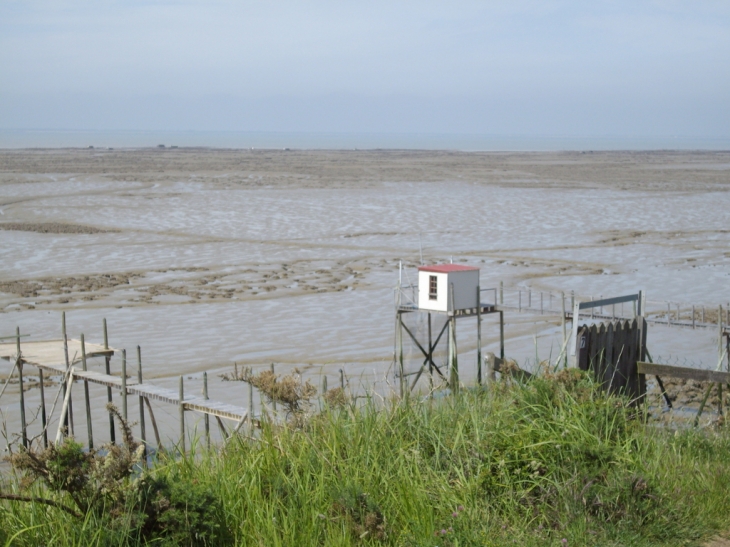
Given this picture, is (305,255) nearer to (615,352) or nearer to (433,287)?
(433,287)

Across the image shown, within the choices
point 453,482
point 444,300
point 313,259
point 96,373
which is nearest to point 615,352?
point 453,482

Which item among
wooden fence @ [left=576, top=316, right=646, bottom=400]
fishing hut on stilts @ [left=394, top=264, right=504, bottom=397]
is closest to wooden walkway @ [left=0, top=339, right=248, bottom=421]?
wooden fence @ [left=576, top=316, right=646, bottom=400]

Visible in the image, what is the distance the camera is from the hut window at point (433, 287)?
21969mm

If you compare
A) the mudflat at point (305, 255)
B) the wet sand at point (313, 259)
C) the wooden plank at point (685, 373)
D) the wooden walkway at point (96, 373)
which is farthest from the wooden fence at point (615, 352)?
the mudflat at point (305, 255)

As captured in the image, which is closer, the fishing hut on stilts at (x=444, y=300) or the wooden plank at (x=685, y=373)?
the wooden plank at (x=685, y=373)

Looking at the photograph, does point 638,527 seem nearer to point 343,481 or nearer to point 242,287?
point 343,481

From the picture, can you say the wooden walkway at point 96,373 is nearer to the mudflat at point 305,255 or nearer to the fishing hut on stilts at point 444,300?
the mudflat at point 305,255

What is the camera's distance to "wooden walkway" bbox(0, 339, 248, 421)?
1456cm

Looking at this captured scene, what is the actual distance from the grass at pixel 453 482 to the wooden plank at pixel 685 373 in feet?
7.09

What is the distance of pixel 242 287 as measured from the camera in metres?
29.6

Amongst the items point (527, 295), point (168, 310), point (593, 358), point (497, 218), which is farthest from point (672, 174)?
point (593, 358)

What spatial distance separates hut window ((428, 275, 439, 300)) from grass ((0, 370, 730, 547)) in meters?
15.0

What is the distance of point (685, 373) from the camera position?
9.02 meters

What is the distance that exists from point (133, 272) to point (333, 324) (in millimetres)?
10789
